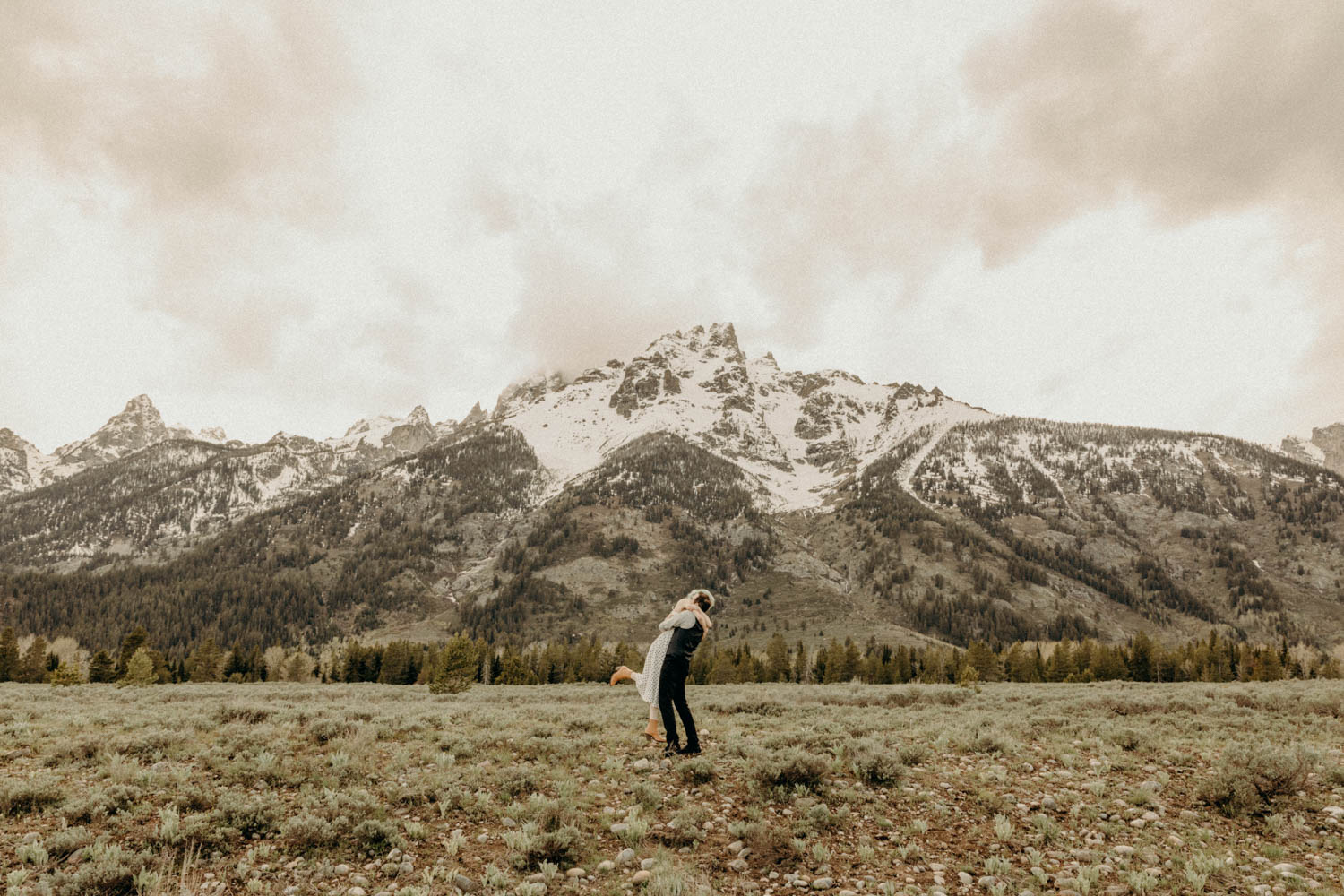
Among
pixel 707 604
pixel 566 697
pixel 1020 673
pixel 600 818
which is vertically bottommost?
pixel 1020 673

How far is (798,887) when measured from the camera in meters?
7.84

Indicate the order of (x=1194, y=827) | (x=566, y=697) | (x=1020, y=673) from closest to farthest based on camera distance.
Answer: (x=1194, y=827), (x=566, y=697), (x=1020, y=673)

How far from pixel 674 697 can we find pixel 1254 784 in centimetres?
1024

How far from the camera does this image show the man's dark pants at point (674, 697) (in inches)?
505

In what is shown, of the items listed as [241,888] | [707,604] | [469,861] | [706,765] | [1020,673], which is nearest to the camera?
[241,888]

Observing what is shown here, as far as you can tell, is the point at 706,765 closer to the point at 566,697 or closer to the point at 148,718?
the point at 148,718

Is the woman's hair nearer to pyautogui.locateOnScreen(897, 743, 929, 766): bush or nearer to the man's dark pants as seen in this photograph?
the man's dark pants

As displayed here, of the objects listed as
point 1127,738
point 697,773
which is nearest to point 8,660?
point 697,773

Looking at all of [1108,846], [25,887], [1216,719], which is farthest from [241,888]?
[1216,719]

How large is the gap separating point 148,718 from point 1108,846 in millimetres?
22838

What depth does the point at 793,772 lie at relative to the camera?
444 inches

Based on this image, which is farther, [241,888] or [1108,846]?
[1108,846]

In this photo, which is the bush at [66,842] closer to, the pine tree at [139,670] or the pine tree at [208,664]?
the pine tree at [139,670]

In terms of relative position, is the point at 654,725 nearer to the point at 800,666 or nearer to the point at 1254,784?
the point at 1254,784
